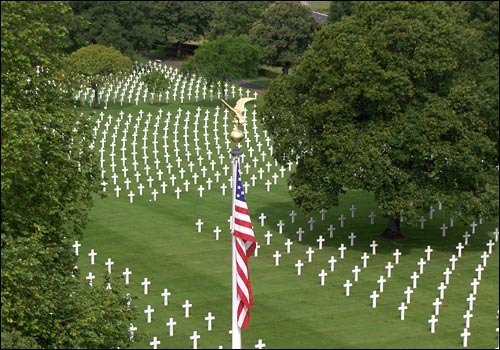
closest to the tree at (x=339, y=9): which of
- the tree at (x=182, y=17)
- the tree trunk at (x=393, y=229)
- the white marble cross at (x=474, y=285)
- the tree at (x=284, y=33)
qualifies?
the tree at (x=284, y=33)

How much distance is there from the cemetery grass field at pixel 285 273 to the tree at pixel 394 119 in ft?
6.91

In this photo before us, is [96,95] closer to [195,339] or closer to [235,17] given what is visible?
[235,17]

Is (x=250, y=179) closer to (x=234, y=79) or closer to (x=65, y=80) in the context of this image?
(x=65, y=80)

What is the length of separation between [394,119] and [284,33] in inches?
1957

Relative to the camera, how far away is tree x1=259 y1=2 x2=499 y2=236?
43.9m

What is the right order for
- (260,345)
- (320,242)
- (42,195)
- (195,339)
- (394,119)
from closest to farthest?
(42,195)
(260,345)
(195,339)
(320,242)
(394,119)

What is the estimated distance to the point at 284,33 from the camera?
308 feet

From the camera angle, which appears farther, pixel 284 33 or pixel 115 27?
pixel 115 27

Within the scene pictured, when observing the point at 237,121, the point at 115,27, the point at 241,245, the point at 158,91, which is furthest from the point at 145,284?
the point at 115,27

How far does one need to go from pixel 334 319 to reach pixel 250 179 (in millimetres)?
22710

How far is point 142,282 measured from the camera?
1554 inches

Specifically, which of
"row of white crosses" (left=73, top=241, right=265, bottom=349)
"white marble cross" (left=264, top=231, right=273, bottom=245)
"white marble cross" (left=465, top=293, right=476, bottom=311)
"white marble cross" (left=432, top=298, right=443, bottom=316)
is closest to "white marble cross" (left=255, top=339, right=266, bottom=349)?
"row of white crosses" (left=73, top=241, right=265, bottom=349)

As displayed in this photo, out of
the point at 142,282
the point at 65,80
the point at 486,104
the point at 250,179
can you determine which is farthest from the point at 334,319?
the point at 250,179

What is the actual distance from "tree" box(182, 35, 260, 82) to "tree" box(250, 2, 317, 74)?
2104mm
